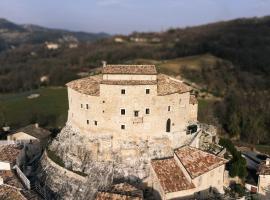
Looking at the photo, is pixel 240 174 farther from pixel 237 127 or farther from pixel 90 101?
pixel 237 127

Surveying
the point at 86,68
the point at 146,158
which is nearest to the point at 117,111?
the point at 146,158

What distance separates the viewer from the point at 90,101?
37562 millimetres

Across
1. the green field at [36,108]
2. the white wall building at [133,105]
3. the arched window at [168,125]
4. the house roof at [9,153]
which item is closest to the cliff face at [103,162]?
the white wall building at [133,105]

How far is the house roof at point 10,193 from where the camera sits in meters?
31.3

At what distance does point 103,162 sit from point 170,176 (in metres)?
7.73

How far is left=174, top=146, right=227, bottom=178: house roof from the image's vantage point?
33375 mm

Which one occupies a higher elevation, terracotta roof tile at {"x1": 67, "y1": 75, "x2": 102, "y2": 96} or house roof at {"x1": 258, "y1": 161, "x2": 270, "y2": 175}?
terracotta roof tile at {"x1": 67, "y1": 75, "x2": 102, "y2": 96}

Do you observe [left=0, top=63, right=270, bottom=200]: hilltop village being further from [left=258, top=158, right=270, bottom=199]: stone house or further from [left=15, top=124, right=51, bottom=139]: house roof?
[left=15, top=124, right=51, bottom=139]: house roof

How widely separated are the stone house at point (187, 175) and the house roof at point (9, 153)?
16117 millimetres

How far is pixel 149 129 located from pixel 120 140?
132 inches

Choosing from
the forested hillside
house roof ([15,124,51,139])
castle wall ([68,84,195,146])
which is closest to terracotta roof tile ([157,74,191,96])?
castle wall ([68,84,195,146])

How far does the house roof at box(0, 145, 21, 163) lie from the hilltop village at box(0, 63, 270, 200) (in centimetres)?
12

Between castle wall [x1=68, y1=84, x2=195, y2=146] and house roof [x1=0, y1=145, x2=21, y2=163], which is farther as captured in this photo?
house roof [x1=0, y1=145, x2=21, y2=163]

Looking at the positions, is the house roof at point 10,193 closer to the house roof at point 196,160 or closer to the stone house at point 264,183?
the house roof at point 196,160
